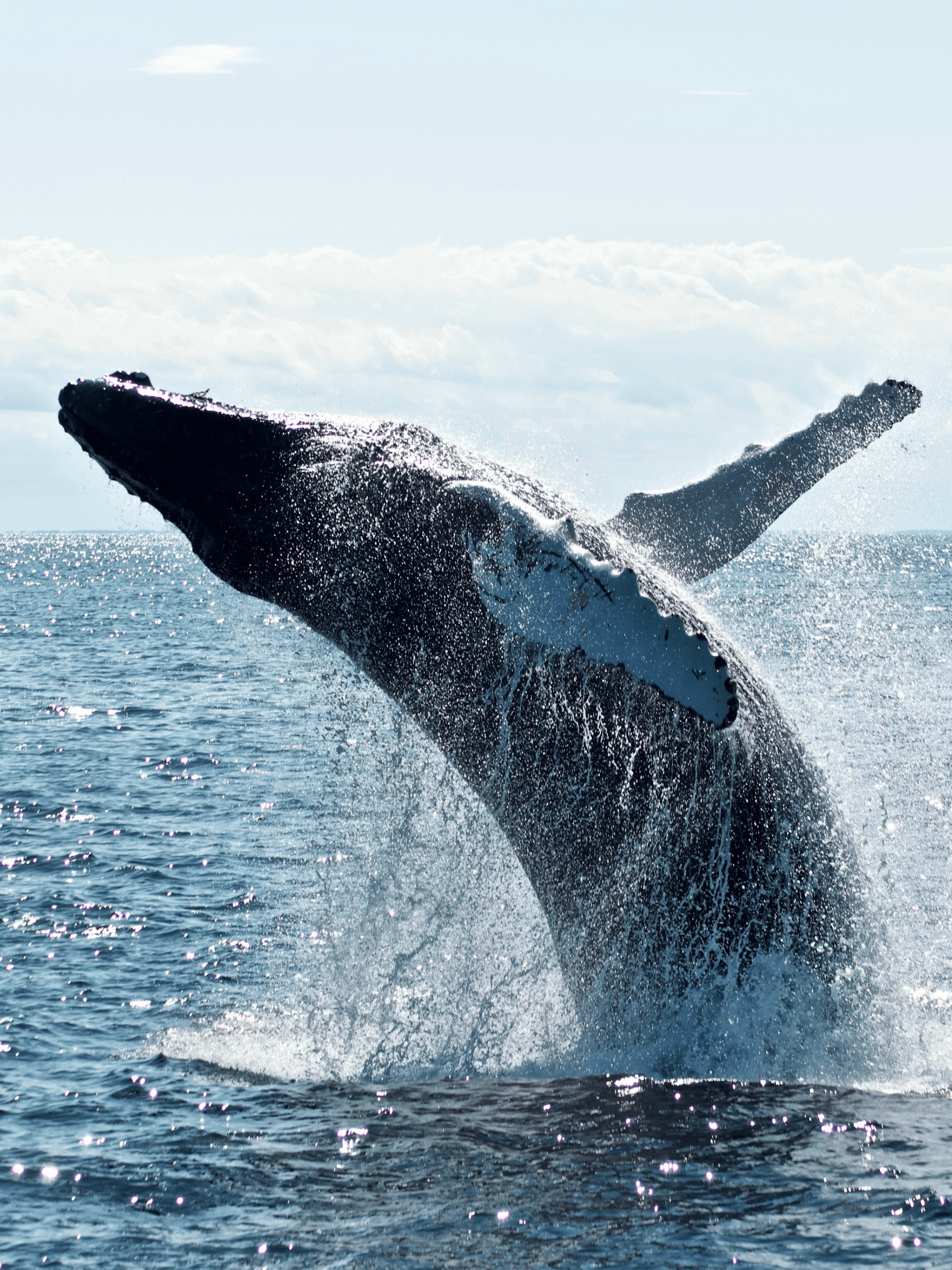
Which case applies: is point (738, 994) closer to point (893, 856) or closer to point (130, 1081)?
point (130, 1081)

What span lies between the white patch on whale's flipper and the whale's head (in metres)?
1.33

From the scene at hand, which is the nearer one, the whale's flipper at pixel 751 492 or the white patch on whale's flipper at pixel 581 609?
the white patch on whale's flipper at pixel 581 609

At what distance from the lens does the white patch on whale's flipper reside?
6438 millimetres

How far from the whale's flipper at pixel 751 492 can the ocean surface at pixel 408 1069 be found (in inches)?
40.0

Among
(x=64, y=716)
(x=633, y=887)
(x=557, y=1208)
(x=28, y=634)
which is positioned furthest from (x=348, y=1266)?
(x=28, y=634)

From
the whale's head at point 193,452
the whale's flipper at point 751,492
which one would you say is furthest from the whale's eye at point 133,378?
the whale's flipper at point 751,492

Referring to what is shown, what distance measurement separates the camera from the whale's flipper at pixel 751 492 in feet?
33.8

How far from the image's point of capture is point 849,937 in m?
8.98

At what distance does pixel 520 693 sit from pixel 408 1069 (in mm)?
3045

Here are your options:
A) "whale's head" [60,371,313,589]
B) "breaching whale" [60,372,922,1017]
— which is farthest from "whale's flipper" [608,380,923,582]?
"whale's head" [60,371,313,589]

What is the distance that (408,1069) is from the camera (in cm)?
964

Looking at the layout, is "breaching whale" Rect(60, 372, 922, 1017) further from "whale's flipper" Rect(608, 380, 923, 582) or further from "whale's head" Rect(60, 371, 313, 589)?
"whale's flipper" Rect(608, 380, 923, 582)

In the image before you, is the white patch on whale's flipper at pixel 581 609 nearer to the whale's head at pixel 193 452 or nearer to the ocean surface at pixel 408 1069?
the whale's head at pixel 193 452

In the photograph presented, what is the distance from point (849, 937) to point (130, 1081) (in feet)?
16.6
